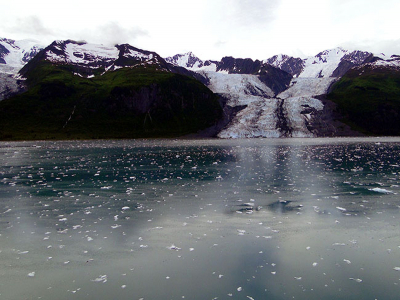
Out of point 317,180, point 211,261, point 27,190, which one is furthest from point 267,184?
point 27,190

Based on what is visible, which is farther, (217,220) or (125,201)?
(125,201)

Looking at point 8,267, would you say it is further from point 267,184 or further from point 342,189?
point 342,189

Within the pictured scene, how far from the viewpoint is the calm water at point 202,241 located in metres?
11.4

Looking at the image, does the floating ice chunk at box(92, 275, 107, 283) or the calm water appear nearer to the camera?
the calm water

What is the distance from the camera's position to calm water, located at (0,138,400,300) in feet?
37.5

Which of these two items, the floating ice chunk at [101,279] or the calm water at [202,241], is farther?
the floating ice chunk at [101,279]

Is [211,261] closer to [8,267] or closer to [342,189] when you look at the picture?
[8,267]

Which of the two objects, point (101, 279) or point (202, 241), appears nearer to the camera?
point (101, 279)

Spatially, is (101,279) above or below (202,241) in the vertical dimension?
below

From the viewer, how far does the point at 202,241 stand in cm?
1574

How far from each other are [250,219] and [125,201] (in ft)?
34.3

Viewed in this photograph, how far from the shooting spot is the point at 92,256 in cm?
1415

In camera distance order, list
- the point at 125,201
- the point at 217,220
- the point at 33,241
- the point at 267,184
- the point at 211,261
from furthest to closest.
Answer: the point at 267,184 < the point at 125,201 < the point at 217,220 < the point at 33,241 < the point at 211,261

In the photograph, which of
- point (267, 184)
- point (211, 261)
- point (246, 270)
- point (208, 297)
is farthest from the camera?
point (267, 184)
